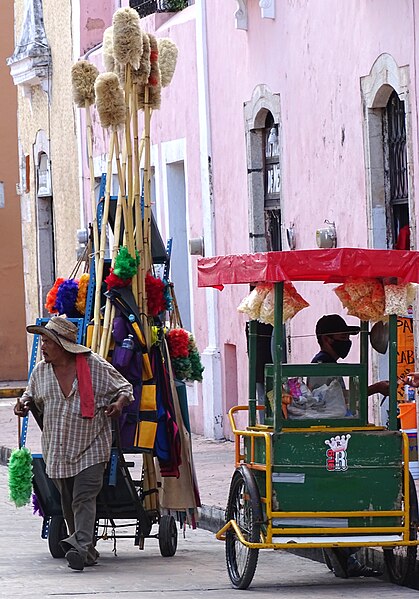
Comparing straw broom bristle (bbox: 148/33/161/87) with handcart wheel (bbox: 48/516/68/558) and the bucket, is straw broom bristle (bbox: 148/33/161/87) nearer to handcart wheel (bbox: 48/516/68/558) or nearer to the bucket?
handcart wheel (bbox: 48/516/68/558)

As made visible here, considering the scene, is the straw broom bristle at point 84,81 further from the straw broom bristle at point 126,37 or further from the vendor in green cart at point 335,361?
the vendor in green cart at point 335,361

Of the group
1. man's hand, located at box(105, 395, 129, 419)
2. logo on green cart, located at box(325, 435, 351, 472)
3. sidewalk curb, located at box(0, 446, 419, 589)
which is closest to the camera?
logo on green cart, located at box(325, 435, 351, 472)

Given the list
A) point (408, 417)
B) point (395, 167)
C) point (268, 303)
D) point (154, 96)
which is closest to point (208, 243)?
point (395, 167)

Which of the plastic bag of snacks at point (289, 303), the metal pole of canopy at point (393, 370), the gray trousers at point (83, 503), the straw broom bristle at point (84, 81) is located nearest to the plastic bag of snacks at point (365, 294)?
the metal pole of canopy at point (393, 370)

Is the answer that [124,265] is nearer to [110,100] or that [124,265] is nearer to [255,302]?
[110,100]

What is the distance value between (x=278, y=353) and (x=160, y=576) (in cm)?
168

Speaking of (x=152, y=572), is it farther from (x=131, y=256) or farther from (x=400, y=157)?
(x=400, y=157)

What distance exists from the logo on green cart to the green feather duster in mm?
2228

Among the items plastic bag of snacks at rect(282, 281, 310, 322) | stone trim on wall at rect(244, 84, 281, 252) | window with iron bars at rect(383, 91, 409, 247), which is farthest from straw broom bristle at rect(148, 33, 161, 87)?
stone trim on wall at rect(244, 84, 281, 252)

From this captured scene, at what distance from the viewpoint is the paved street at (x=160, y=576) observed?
934 cm

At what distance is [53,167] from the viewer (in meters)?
25.5

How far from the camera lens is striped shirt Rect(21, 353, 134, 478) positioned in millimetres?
10383

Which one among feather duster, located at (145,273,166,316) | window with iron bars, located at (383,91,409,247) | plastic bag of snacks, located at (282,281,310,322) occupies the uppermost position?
window with iron bars, located at (383,91,409,247)

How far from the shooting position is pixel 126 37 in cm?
1094
